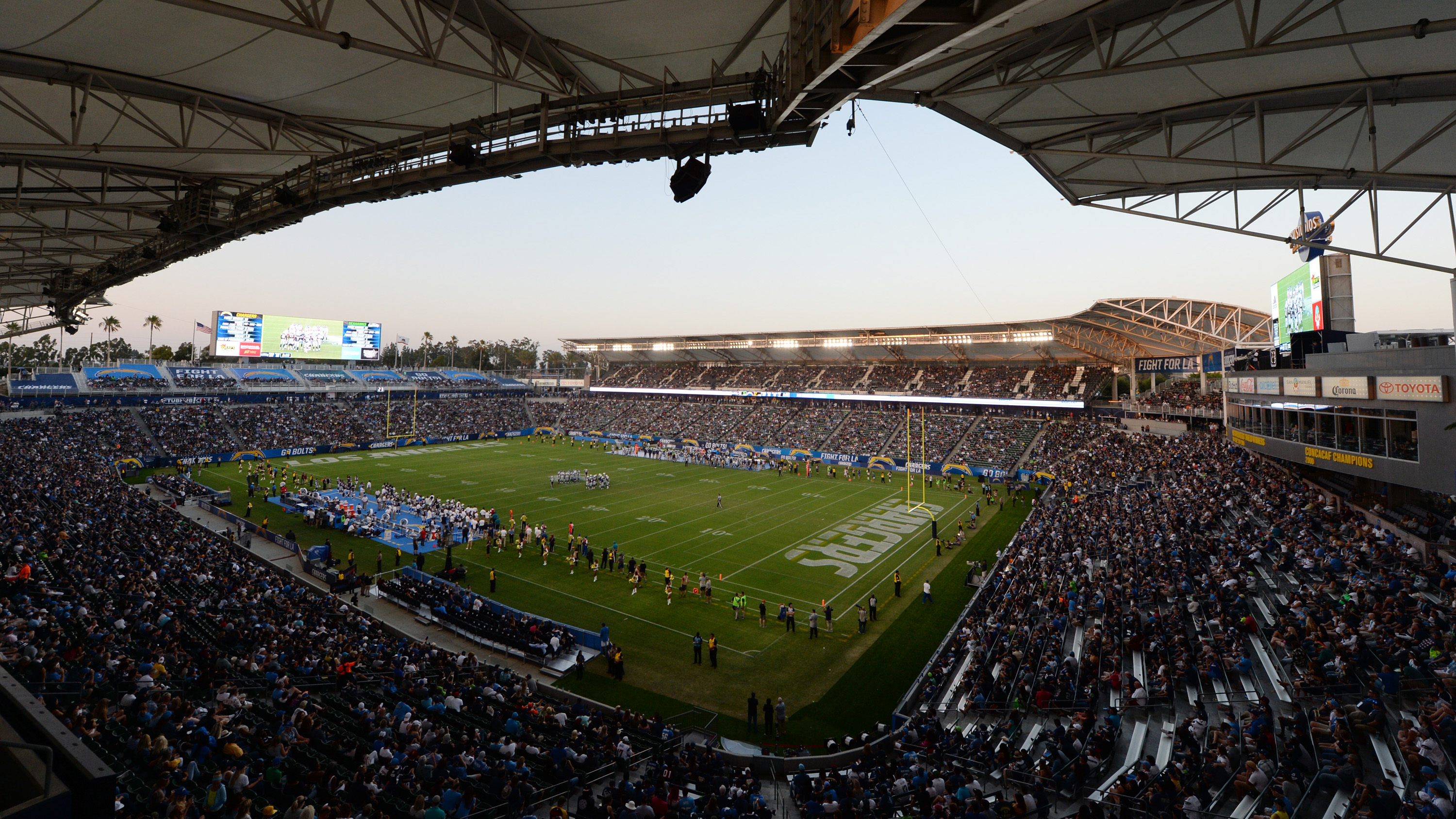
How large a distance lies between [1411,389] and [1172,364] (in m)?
30.2

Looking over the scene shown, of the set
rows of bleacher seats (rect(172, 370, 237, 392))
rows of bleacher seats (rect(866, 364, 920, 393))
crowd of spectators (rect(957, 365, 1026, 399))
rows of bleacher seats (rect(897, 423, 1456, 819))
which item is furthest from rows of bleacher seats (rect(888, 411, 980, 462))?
rows of bleacher seats (rect(172, 370, 237, 392))

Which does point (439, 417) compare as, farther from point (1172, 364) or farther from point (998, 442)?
point (1172, 364)

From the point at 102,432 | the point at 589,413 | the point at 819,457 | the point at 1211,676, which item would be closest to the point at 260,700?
the point at 1211,676

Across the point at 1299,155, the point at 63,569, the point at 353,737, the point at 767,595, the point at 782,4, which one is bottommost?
the point at 767,595

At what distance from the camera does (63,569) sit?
55.0ft

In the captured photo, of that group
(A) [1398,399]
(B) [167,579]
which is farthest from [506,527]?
(A) [1398,399]

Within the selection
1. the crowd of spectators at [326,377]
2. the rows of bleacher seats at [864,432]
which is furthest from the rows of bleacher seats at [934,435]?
the crowd of spectators at [326,377]

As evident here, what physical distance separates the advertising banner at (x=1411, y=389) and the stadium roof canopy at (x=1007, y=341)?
23.0 metres

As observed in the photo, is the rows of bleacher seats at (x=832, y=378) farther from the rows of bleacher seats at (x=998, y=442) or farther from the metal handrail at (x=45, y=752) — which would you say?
the metal handrail at (x=45, y=752)

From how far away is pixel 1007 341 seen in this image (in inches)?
2306

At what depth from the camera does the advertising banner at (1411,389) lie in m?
14.3

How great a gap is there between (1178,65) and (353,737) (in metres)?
15.5

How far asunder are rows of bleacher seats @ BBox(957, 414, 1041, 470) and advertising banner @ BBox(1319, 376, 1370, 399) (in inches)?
1183

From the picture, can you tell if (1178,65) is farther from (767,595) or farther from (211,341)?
(211,341)
